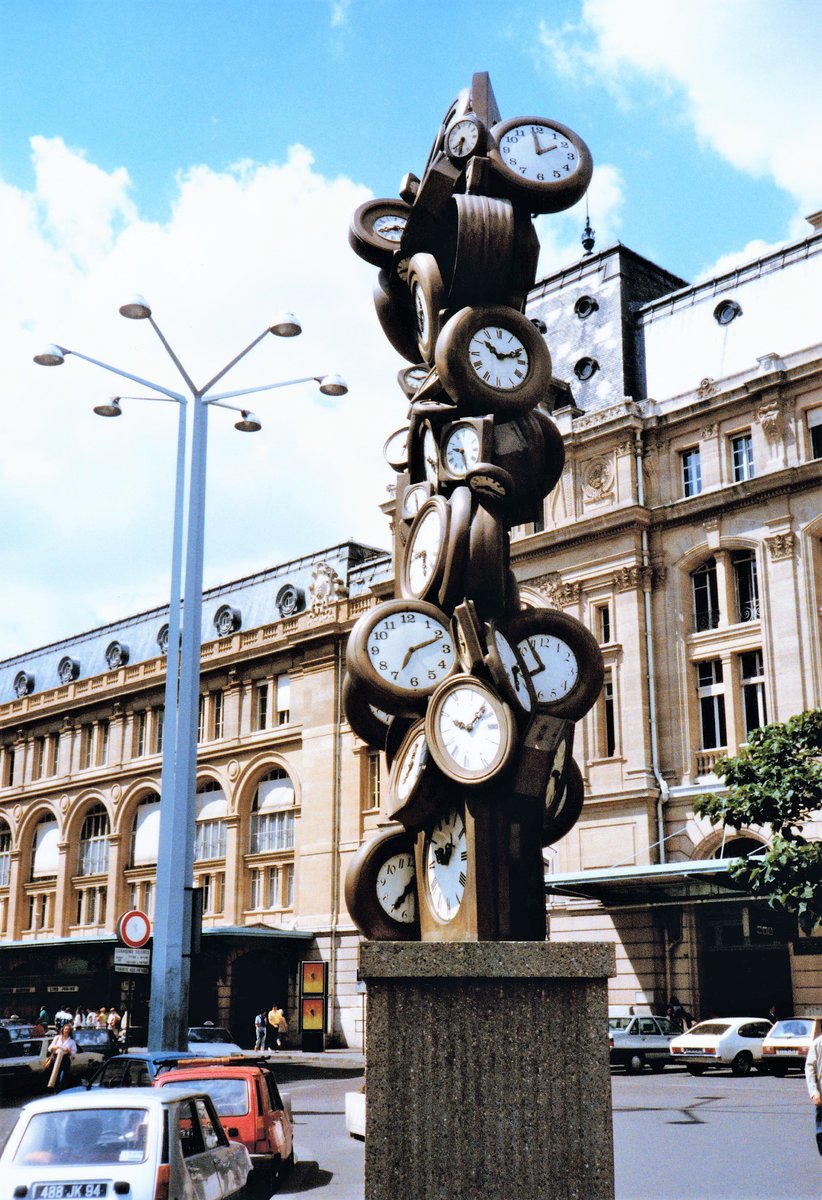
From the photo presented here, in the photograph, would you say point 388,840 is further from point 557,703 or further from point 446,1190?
point 446,1190

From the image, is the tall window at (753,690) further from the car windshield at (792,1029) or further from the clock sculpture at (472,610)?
the clock sculpture at (472,610)

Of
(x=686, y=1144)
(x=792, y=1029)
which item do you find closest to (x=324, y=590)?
(x=792, y=1029)

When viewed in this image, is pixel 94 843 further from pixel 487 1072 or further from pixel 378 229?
pixel 487 1072

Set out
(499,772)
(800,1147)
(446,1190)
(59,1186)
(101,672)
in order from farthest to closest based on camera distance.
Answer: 1. (101,672)
2. (800,1147)
3. (499,772)
4. (59,1186)
5. (446,1190)

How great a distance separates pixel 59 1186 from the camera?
10.3 metres

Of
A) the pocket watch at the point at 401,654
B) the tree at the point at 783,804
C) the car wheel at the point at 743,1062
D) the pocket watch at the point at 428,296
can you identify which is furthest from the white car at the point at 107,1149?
the car wheel at the point at 743,1062

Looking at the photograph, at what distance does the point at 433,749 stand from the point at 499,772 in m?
0.64

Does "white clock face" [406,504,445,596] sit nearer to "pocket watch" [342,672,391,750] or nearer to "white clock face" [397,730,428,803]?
"pocket watch" [342,672,391,750]

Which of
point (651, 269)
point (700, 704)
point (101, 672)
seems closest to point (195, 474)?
point (700, 704)

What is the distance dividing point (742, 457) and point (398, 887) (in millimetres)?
35274

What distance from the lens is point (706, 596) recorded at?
149ft

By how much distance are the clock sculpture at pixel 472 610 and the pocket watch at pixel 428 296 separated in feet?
0.07

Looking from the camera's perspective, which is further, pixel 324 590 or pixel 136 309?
pixel 324 590

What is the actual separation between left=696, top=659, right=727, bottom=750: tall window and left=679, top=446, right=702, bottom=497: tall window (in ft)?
20.1
